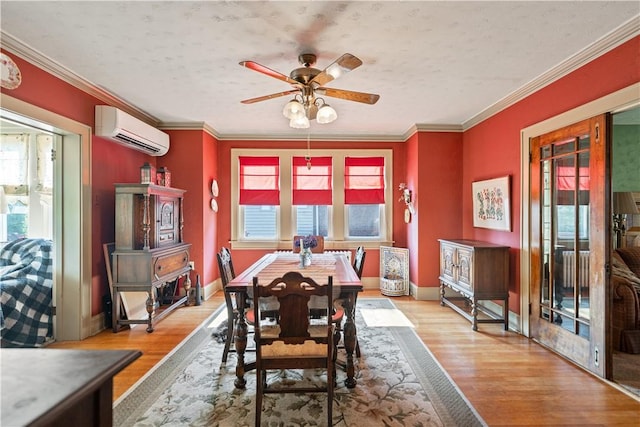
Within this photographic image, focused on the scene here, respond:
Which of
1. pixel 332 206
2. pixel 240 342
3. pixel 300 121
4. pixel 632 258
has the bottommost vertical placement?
pixel 240 342

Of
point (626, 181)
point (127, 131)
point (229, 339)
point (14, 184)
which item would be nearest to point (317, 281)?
point (229, 339)

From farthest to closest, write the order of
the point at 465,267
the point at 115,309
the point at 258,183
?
the point at 258,183
the point at 465,267
the point at 115,309

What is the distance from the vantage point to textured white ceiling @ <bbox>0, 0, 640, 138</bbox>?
206 centimetres

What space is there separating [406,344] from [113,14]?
142 inches

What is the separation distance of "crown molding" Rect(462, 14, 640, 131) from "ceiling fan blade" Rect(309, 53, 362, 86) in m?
1.86

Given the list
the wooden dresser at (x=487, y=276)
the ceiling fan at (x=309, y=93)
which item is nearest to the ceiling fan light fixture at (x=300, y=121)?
the ceiling fan at (x=309, y=93)

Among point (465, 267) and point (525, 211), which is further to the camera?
point (465, 267)

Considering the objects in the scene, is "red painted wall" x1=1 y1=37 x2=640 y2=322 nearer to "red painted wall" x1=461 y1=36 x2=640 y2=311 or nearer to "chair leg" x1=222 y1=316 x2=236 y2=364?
"red painted wall" x1=461 y1=36 x2=640 y2=311

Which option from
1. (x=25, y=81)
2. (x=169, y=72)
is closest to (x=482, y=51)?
(x=169, y=72)

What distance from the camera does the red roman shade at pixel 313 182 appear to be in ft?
17.9

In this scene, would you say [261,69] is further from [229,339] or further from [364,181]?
[364,181]

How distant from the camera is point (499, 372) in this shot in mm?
2637

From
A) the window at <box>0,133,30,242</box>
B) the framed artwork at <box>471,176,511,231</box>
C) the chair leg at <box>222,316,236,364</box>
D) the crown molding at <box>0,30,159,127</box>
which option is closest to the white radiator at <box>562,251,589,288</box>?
the framed artwork at <box>471,176,511,231</box>

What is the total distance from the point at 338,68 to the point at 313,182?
325cm
